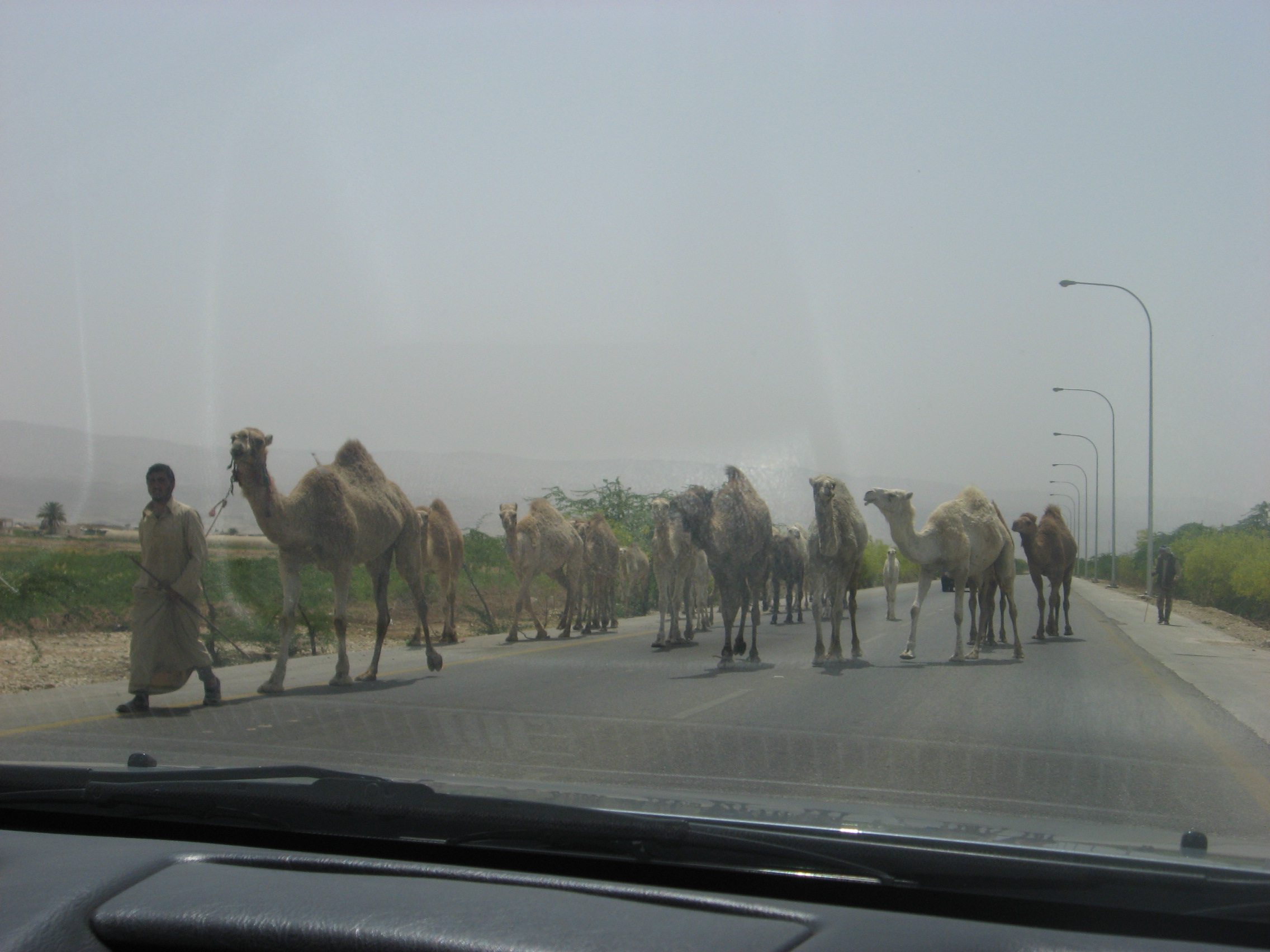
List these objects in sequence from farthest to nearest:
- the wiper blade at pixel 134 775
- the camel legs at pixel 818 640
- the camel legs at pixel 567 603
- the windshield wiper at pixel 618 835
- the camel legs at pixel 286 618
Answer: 1. the camel legs at pixel 567 603
2. the camel legs at pixel 818 640
3. the camel legs at pixel 286 618
4. the wiper blade at pixel 134 775
5. the windshield wiper at pixel 618 835

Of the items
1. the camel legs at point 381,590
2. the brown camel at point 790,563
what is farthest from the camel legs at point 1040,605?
the camel legs at point 381,590

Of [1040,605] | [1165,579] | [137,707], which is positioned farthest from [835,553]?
[1165,579]

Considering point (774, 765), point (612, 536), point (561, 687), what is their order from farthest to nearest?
point (612, 536) → point (561, 687) → point (774, 765)

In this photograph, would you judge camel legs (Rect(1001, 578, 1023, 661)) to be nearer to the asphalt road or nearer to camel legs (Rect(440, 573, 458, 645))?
the asphalt road

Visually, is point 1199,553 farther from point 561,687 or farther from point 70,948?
point 70,948

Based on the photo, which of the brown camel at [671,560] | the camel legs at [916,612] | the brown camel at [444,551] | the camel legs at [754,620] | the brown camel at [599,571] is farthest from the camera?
the brown camel at [599,571]

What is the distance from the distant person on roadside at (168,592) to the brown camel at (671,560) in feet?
29.9

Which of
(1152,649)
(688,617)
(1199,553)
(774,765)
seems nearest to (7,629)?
(688,617)

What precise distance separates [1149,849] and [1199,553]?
39.3 m

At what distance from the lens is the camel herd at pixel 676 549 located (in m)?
11.9

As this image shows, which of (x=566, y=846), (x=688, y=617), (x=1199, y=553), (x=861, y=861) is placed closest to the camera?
(x=861, y=861)

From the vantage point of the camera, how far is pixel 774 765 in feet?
23.7

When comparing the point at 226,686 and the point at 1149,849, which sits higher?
the point at 1149,849

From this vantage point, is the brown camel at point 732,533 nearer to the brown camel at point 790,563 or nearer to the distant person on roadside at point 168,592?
the brown camel at point 790,563
